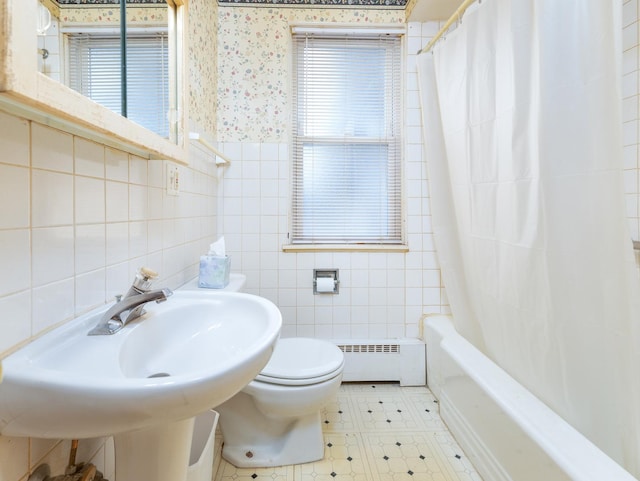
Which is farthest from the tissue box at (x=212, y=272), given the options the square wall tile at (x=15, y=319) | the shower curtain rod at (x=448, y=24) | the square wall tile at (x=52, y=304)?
the shower curtain rod at (x=448, y=24)

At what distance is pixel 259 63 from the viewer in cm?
180

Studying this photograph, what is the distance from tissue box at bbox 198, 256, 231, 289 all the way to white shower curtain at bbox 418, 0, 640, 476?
1070 millimetres

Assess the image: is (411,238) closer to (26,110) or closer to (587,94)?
(587,94)

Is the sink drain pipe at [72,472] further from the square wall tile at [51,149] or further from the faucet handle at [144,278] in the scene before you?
the square wall tile at [51,149]

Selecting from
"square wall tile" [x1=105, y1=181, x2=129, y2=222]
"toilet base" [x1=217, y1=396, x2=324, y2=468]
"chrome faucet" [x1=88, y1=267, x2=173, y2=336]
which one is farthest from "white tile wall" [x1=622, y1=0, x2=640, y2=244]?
"square wall tile" [x1=105, y1=181, x2=129, y2=222]

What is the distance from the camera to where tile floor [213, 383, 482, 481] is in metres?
1.22

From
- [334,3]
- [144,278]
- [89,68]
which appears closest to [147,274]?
[144,278]

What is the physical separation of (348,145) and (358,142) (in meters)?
0.06

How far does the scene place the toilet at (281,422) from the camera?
121cm

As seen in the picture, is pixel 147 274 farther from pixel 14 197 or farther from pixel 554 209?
pixel 554 209

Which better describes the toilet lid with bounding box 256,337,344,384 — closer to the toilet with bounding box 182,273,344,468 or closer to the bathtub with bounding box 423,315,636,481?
the toilet with bounding box 182,273,344,468

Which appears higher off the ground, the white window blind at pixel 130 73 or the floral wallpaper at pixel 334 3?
the floral wallpaper at pixel 334 3

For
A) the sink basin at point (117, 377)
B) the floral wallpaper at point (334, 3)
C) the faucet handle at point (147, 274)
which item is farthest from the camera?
the floral wallpaper at point (334, 3)

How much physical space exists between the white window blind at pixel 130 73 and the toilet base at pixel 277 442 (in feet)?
3.79
